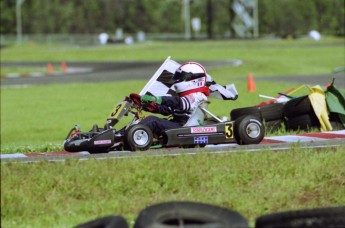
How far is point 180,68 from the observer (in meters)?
9.44

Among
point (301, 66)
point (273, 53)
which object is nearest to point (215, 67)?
point (301, 66)

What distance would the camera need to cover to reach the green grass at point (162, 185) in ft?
20.2

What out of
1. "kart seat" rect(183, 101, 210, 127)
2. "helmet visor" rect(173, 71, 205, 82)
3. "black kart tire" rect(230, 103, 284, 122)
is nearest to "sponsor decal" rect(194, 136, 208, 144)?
"kart seat" rect(183, 101, 210, 127)

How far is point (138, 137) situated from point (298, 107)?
3.01 meters

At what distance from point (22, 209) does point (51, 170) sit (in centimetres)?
49

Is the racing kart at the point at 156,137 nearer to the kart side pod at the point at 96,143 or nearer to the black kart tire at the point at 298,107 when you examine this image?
the kart side pod at the point at 96,143

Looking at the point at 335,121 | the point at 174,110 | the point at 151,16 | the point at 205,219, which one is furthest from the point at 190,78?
the point at 151,16

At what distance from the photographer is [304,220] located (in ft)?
16.9

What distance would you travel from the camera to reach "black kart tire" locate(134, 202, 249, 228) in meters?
4.95

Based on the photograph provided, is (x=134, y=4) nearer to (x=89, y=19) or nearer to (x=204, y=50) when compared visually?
(x=89, y=19)

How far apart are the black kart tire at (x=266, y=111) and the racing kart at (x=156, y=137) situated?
4.96 ft

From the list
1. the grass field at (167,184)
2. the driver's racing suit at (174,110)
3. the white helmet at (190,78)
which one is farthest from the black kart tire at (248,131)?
the grass field at (167,184)

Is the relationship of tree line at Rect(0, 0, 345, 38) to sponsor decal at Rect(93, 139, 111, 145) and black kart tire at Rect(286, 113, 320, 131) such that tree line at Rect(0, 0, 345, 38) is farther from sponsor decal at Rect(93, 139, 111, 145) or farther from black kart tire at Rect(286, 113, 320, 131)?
sponsor decal at Rect(93, 139, 111, 145)

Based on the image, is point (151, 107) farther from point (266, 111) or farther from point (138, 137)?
point (266, 111)
